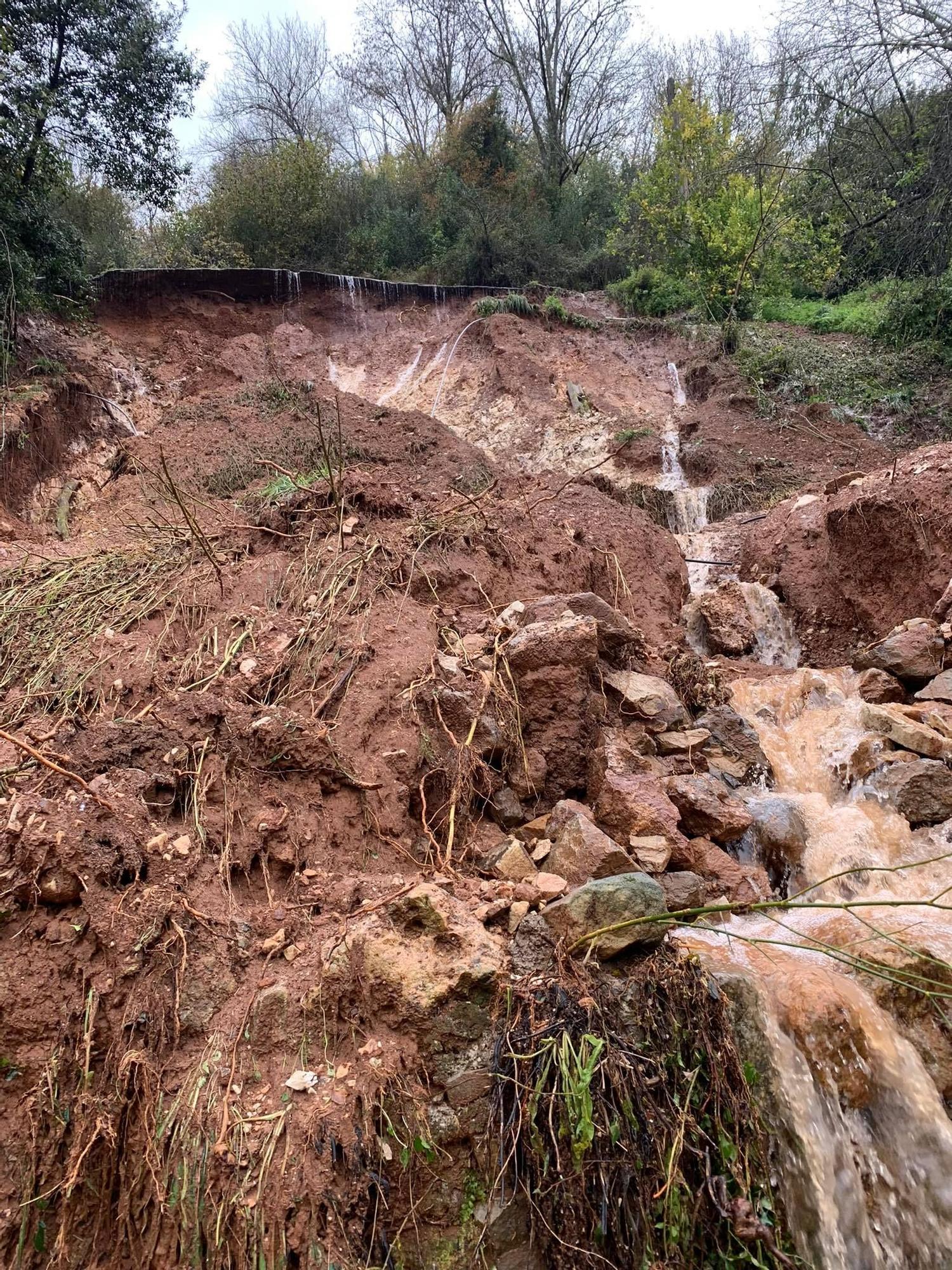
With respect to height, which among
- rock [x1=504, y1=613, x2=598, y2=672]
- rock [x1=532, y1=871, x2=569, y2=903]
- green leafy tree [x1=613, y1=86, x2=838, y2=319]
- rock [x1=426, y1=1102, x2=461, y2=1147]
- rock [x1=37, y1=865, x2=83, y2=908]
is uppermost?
green leafy tree [x1=613, y1=86, x2=838, y2=319]

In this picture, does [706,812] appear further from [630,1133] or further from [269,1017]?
[269,1017]

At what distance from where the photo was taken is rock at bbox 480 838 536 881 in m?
3.16

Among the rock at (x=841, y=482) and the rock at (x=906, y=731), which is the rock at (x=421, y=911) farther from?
the rock at (x=841, y=482)

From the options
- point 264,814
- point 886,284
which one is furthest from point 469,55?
point 264,814

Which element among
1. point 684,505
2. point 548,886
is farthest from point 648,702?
point 684,505

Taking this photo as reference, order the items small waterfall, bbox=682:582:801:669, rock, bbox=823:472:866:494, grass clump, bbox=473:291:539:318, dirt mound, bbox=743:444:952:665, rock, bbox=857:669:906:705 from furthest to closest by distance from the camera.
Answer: grass clump, bbox=473:291:539:318, rock, bbox=823:472:866:494, small waterfall, bbox=682:582:801:669, dirt mound, bbox=743:444:952:665, rock, bbox=857:669:906:705

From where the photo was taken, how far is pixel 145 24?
11.0m

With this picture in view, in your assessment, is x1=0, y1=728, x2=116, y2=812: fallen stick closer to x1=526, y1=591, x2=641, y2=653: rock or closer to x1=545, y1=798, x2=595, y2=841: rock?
x1=545, y1=798, x2=595, y2=841: rock

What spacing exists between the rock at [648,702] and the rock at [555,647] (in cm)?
39

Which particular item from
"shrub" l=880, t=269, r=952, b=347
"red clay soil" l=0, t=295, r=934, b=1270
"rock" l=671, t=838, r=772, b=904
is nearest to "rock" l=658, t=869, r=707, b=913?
"rock" l=671, t=838, r=772, b=904

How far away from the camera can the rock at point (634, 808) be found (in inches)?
143

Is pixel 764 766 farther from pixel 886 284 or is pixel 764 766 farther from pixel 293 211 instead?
pixel 293 211

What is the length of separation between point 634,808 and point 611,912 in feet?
3.54

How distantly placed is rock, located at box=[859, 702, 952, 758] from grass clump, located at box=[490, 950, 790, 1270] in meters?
2.90
